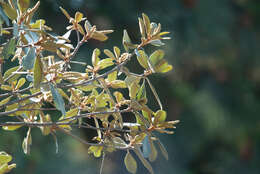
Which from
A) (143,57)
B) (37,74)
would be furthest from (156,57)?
(37,74)

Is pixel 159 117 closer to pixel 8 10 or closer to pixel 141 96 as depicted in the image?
pixel 141 96

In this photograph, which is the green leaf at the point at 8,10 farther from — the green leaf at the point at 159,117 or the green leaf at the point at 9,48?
the green leaf at the point at 159,117

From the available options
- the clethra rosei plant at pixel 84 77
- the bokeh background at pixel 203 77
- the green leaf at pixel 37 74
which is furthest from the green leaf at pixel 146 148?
the bokeh background at pixel 203 77

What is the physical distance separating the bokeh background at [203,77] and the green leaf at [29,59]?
2336 mm

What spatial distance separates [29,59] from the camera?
41cm

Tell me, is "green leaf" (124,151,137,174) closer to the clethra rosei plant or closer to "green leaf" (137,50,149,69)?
the clethra rosei plant

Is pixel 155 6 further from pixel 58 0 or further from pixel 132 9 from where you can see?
→ pixel 58 0

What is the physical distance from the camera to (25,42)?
0.43 metres

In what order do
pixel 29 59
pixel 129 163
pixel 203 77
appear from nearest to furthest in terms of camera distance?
pixel 29 59
pixel 129 163
pixel 203 77

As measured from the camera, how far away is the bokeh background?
9.48 ft

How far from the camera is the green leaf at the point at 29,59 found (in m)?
0.40

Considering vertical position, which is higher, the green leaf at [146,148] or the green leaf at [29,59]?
the green leaf at [29,59]

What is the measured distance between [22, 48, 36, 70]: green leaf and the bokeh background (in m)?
2.34

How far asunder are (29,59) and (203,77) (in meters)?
3.12
